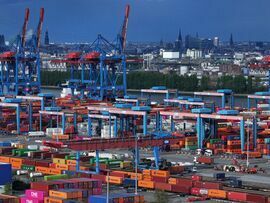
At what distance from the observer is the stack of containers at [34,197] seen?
17.8m

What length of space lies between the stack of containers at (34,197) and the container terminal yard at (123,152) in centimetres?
2

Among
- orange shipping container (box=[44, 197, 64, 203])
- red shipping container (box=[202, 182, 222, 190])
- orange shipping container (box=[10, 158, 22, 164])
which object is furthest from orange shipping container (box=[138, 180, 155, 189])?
orange shipping container (box=[10, 158, 22, 164])

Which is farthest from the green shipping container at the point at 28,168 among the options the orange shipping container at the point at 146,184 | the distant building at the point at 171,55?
the distant building at the point at 171,55

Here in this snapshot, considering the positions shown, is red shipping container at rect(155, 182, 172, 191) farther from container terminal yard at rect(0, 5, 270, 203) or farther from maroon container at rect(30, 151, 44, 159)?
maroon container at rect(30, 151, 44, 159)

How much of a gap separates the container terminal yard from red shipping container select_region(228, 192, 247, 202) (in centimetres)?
2

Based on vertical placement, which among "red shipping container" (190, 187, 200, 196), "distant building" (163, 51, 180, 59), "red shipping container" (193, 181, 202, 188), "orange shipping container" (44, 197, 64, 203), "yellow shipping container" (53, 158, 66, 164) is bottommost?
"red shipping container" (190, 187, 200, 196)

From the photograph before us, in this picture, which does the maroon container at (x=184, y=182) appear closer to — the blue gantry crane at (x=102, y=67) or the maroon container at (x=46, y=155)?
the maroon container at (x=46, y=155)

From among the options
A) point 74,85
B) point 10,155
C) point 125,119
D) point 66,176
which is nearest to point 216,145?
point 125,119

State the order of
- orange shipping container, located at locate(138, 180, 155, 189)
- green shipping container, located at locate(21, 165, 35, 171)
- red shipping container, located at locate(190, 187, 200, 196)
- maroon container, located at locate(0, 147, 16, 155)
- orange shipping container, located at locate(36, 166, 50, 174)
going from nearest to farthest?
red shipping container, located at locate(190, 187, 200, 196), orange shipping container, located at locate(138, 180, 155, 189), orange shipping container, located at locate(36, 166, 50, 174), green shipping container, located at locate(21, 165, 35, 171), maroon container, located at locate(0, 147, 16, 155)

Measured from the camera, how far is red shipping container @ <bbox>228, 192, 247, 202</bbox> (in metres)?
19.2

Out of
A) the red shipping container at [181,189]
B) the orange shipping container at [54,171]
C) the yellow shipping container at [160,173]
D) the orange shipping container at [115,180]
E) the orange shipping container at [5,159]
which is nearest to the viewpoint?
the red shipping container at [181,189]

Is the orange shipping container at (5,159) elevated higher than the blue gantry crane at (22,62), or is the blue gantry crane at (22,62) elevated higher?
the blue gantry crane at (22,62)

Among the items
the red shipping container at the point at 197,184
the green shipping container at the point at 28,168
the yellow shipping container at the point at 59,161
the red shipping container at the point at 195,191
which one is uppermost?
the yellow shipping container at the point at 59,161

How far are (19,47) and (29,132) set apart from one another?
567 inches
